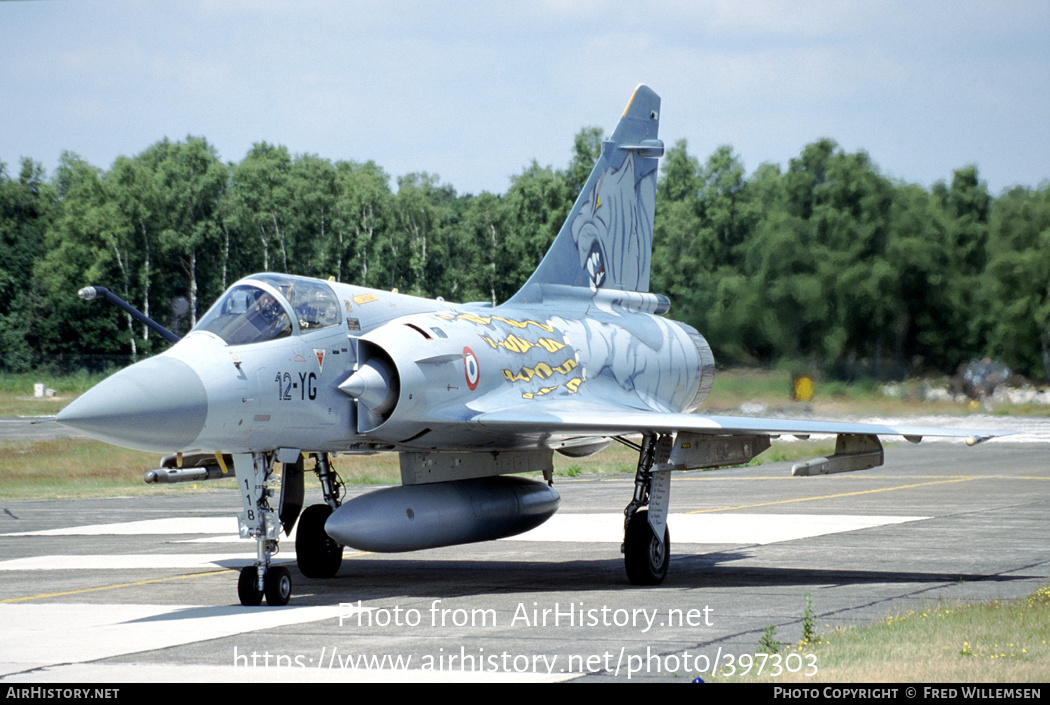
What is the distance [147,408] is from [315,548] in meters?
3.95

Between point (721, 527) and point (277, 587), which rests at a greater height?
point (277, 587)

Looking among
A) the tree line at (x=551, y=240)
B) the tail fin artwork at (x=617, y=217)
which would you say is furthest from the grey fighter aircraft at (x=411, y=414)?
the tree line at (x=551, y=240)

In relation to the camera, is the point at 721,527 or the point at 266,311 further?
the point at 721,527

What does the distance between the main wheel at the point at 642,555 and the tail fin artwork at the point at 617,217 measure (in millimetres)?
3983

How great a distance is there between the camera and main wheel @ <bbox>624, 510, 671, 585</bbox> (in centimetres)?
1177

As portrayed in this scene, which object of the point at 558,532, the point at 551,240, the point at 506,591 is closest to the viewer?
the point at 506,591

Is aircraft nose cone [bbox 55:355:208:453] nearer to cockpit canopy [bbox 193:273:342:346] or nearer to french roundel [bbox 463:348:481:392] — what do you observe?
cockpit canopy [bbox 193:273:342:346]

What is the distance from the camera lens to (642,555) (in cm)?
1176

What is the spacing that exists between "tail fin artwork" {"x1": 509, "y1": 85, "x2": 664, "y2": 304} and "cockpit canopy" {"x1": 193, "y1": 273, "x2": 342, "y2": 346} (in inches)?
167

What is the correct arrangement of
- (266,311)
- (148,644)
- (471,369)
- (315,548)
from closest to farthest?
(148,644) < (266,311) < (471,369) < (315,548)

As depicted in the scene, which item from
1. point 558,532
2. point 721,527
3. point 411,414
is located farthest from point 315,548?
point 721,527

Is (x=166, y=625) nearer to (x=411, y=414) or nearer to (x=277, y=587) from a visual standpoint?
(x=277, y=587)

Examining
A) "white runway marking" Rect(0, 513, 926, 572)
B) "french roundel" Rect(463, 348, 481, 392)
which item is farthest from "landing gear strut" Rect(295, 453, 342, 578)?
"french roundel" Rect(463, 348, 481, 392)

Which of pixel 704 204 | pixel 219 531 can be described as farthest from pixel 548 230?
pixel 219 531
